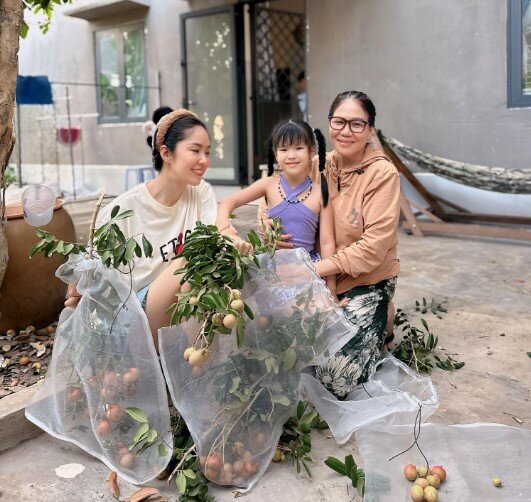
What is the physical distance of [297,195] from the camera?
2578 mm

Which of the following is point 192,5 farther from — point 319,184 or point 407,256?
point 319,184

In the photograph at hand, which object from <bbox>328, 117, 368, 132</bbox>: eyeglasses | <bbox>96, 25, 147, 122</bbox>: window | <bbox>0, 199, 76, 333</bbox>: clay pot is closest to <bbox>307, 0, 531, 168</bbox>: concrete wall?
<bbox>96, 25, 147, 122</bbox>: window

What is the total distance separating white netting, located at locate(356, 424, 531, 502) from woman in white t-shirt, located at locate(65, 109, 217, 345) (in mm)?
926

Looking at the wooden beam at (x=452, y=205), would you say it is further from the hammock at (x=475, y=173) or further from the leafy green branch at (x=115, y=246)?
the leafy green branch at (x=115, y=246)

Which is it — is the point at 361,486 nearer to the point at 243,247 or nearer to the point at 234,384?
the point at 234,384

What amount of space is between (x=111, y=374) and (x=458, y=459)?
1231 mm

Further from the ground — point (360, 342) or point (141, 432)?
point (360, 342)

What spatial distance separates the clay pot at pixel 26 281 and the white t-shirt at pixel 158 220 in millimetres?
706

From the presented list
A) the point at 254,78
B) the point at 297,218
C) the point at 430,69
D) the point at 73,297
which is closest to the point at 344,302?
the point at 297,218

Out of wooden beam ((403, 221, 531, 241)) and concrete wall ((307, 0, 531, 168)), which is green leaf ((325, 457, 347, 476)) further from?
concrete wall ((307, 0, 531, 168))

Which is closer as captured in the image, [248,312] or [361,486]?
[361,486]

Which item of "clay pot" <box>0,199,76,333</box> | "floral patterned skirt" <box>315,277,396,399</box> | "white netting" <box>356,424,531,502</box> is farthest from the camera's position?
"clay pot" <box>0,199,76,333</box>

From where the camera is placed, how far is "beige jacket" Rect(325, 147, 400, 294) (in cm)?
238

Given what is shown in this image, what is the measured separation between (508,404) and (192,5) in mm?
7783
